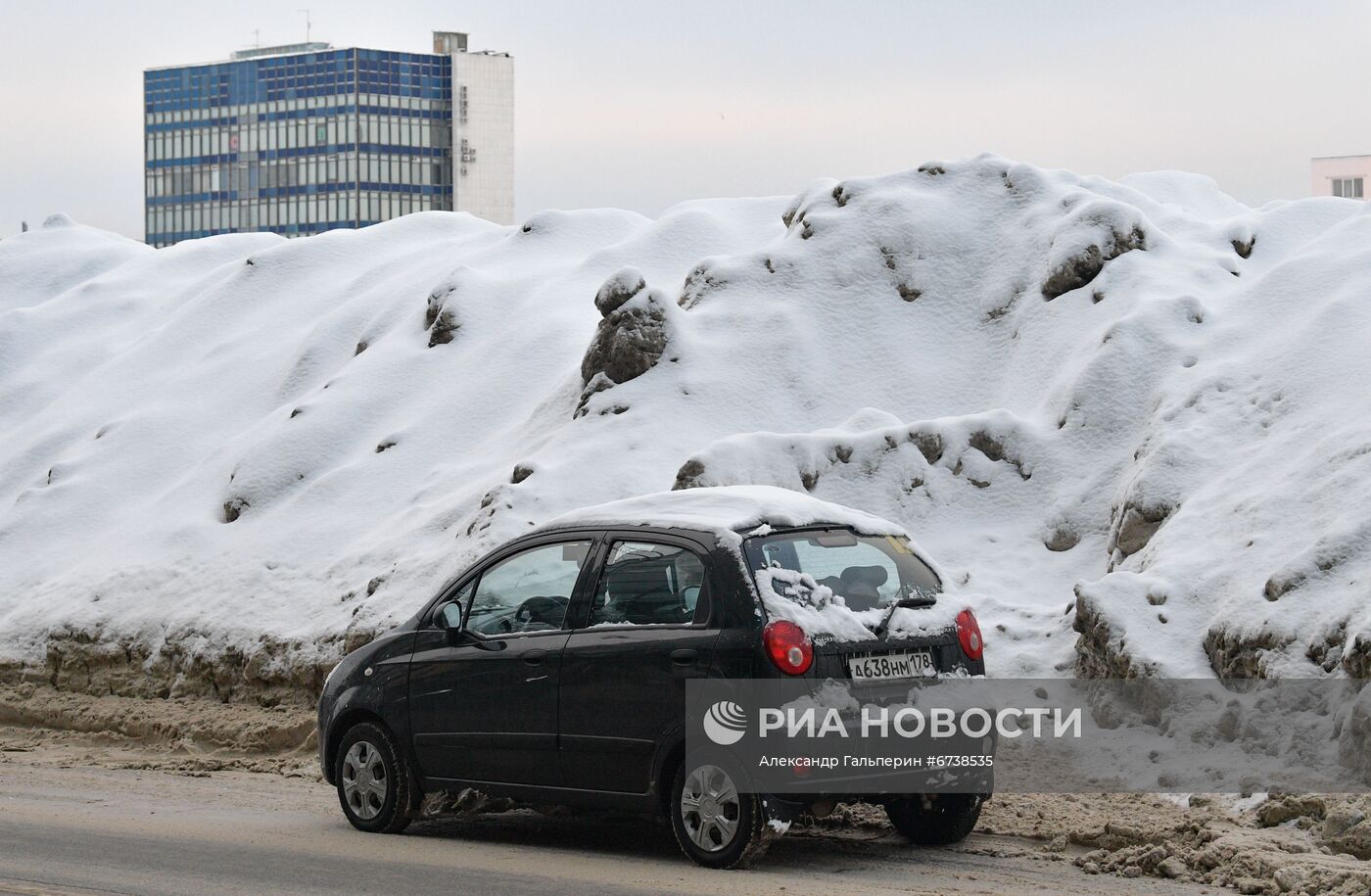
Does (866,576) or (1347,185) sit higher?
(1347,185)

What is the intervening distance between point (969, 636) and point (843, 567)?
74 cm

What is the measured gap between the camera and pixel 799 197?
64.7ft

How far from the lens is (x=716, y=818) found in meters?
7.50

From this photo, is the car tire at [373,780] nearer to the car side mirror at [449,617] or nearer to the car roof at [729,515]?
the car side mirror at [449,617]

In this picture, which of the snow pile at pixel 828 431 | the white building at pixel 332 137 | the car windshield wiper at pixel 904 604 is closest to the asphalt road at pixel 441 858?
the car windshield wiper at pixel 904 604

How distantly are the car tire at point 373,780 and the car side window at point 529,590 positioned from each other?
2.78 ft

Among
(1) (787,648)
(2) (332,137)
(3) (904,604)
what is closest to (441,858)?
(1) (787,648)

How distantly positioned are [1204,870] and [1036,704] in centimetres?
318

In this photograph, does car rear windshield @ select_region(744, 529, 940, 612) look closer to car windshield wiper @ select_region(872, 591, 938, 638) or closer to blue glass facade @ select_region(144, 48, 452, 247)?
car windshield wiper @ select_region(872, 591, 938, 638)

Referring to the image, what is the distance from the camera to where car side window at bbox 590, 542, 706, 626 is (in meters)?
7.71

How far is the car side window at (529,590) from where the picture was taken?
8242mm

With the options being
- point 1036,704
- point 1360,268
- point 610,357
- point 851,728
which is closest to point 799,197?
point 610,357

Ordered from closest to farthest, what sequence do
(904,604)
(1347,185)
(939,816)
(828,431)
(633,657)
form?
(633,657)
(904,604)
(939,816)
(828,431)
(1347,185)

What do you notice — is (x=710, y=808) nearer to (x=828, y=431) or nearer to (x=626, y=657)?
(x=626, y=657)
